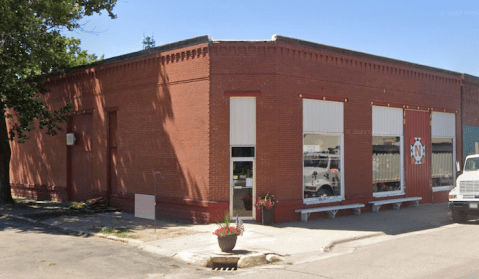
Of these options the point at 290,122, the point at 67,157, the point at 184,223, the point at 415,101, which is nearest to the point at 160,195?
the point at 184,223

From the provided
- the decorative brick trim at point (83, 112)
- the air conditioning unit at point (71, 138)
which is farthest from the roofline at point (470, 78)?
the air conditioning unit at point (71, 138)

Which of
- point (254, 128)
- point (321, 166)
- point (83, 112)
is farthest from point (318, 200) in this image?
point (83, 112)

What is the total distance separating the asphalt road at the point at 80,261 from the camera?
1005 cm

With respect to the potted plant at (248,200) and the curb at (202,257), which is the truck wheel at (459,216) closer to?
the potted plant at (248,200)

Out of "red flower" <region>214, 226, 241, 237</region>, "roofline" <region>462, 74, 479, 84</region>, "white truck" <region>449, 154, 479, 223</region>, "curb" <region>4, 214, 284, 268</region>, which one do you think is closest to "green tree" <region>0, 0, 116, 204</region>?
"curb" <region>4, 214, 284, 268</region>

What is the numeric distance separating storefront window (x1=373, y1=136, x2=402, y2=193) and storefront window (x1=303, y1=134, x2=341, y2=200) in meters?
2.32

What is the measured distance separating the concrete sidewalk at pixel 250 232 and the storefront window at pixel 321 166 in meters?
1.16

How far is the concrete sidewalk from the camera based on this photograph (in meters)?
11.5

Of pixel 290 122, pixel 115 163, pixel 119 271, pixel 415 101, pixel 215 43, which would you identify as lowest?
pixel 119 271

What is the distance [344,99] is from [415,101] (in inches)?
199

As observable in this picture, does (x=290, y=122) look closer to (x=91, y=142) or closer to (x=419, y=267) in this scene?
(x=419, y=267)

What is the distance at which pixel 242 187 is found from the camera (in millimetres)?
16531

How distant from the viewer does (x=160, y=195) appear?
1819cm

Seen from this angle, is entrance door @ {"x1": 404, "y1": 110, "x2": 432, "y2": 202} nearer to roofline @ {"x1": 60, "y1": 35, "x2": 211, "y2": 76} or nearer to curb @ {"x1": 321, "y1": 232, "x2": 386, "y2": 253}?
curb @ {"x1": 321, "y1": 232, "x2": 386, "y2": 253}
